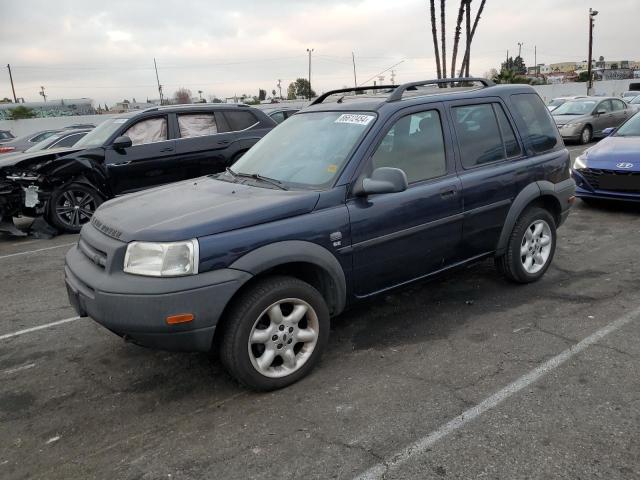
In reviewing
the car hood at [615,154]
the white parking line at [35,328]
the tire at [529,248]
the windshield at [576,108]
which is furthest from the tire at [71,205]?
Answer: the windshield at [576,108]

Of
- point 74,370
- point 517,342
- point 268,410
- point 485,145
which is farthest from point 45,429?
point 485,145

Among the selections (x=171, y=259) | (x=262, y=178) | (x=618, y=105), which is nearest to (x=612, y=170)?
(x=262, y=178)

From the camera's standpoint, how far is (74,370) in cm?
383

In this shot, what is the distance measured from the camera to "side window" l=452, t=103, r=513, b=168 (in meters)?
4.30

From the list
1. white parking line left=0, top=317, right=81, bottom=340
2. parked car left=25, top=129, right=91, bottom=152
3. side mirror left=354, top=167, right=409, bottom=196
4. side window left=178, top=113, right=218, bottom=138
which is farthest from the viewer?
parked car left=25, top=129, right=91, bottom=152

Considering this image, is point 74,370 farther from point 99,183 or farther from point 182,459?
point 99,183

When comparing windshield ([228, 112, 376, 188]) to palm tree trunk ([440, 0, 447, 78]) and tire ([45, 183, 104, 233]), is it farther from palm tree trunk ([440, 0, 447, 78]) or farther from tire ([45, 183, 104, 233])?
palm tree trunk ([440, 0, 447, 78])

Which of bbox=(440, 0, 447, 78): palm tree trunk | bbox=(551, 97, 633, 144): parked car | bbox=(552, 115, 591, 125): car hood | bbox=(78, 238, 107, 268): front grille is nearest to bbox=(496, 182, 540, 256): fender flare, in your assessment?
bbox=(78, 238, 107, 268): front grille

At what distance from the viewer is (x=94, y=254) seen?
341 centimetres

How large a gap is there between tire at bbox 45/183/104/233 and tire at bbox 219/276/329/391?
6.17 metres

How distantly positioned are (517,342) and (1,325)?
170 inches

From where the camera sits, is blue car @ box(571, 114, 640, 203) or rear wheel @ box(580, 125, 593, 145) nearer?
blue car @ box(571, 114, 640, 203)

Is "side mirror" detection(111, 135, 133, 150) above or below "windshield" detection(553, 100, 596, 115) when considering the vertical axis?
above

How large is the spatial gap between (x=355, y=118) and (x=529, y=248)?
2111 millimetres
